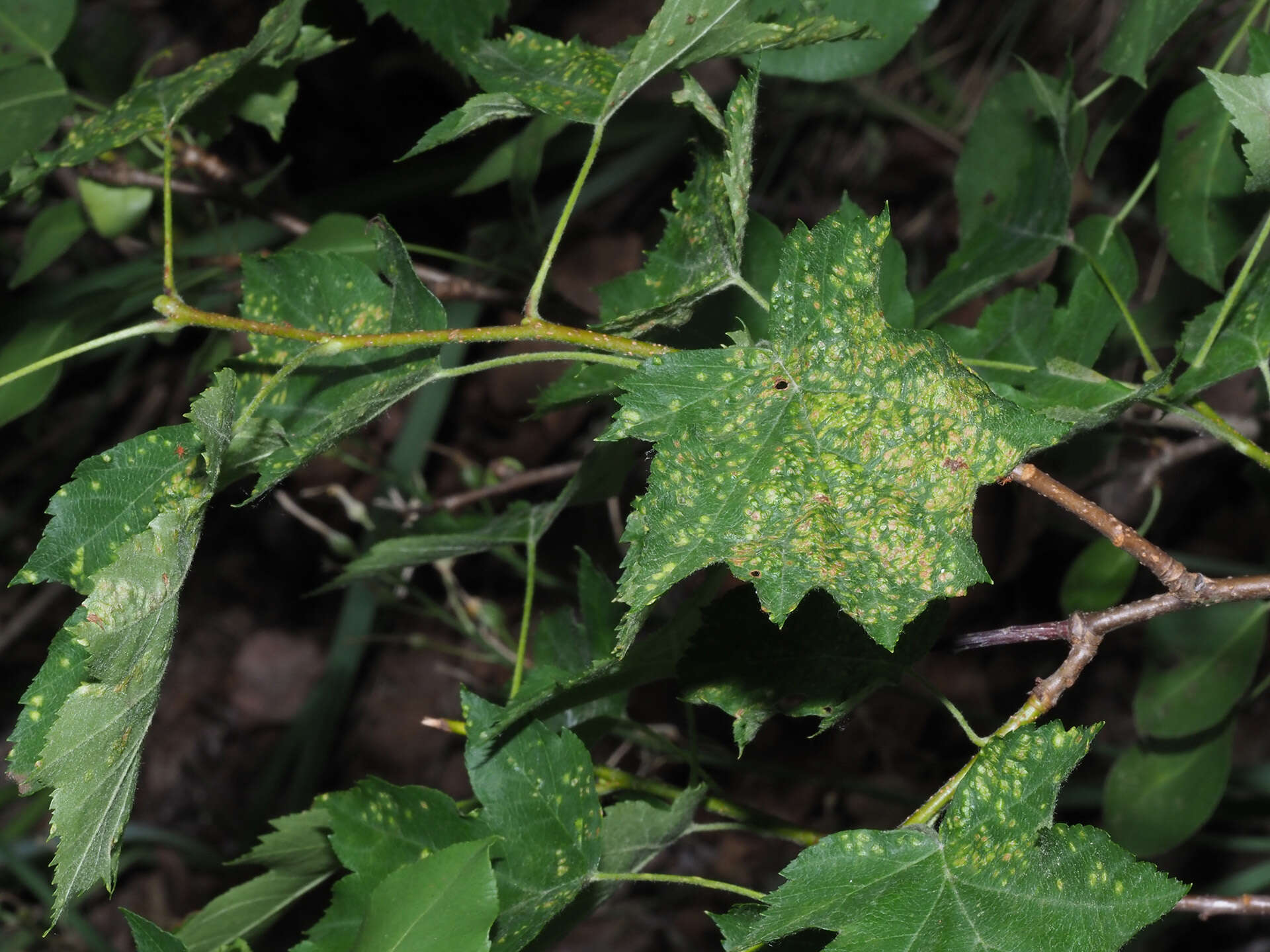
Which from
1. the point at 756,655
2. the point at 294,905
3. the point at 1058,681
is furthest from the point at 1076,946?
the point at 294,905

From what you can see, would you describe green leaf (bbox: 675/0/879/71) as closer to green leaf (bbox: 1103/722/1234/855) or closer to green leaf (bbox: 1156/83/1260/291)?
green leaf (bbox: 1156/83/1260/291)

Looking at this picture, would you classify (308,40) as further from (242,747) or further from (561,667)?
(242,747)

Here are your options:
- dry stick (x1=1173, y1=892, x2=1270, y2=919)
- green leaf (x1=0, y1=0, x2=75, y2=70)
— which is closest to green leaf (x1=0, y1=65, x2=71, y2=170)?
green leaf (x1=0, y1=0, x2=75, y2=70)

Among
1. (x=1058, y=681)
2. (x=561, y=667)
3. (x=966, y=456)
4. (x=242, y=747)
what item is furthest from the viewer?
(x=242, y=747)

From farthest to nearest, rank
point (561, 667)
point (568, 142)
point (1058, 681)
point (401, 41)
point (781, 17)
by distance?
point (401, 41), point (568, 142), point (561, 667), point (781, 17), point (1058, 681)

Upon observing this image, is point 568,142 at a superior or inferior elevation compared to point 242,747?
superior

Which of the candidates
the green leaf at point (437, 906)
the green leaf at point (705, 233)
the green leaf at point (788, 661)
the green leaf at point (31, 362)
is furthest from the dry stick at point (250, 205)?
the green leaf at point (437, 906)
